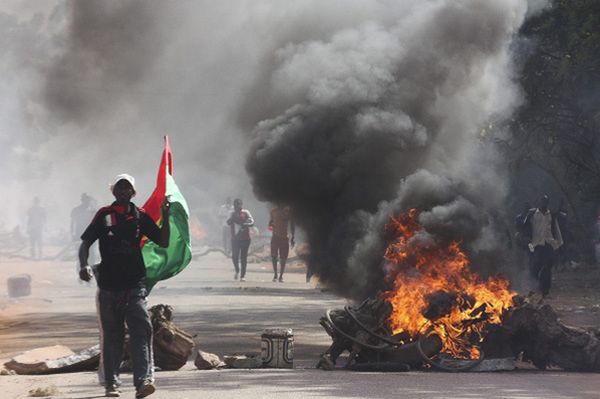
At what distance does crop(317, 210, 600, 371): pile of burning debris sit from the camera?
11.7 meters

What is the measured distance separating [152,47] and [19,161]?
27.8 meters

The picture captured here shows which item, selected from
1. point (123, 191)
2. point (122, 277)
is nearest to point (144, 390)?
point (122, 277)

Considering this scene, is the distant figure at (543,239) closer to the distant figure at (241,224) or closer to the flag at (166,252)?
the distant figure at (241,224)

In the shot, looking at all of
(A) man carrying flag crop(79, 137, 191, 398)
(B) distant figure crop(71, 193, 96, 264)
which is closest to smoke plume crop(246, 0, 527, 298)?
(A) man carrying flag crop(79, 137, 191, 398)

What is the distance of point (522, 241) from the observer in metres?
24.1

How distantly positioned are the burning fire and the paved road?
82 centimetres

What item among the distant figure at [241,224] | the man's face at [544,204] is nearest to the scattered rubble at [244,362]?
the man's face at [544,204]

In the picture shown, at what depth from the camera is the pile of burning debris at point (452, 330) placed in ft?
38.4

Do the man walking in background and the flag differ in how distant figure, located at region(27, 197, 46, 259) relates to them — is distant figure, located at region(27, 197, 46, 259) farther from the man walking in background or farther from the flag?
the man walking in background

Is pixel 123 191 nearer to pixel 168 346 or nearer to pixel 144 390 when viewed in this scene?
pixel 144 390

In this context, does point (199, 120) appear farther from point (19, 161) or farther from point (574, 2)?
point (19, 161)

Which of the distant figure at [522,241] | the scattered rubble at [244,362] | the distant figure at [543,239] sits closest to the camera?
the scattered rubble at [244,362]

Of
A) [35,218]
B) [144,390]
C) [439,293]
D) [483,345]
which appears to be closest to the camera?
[144,390]

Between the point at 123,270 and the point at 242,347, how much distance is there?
4.93 m
